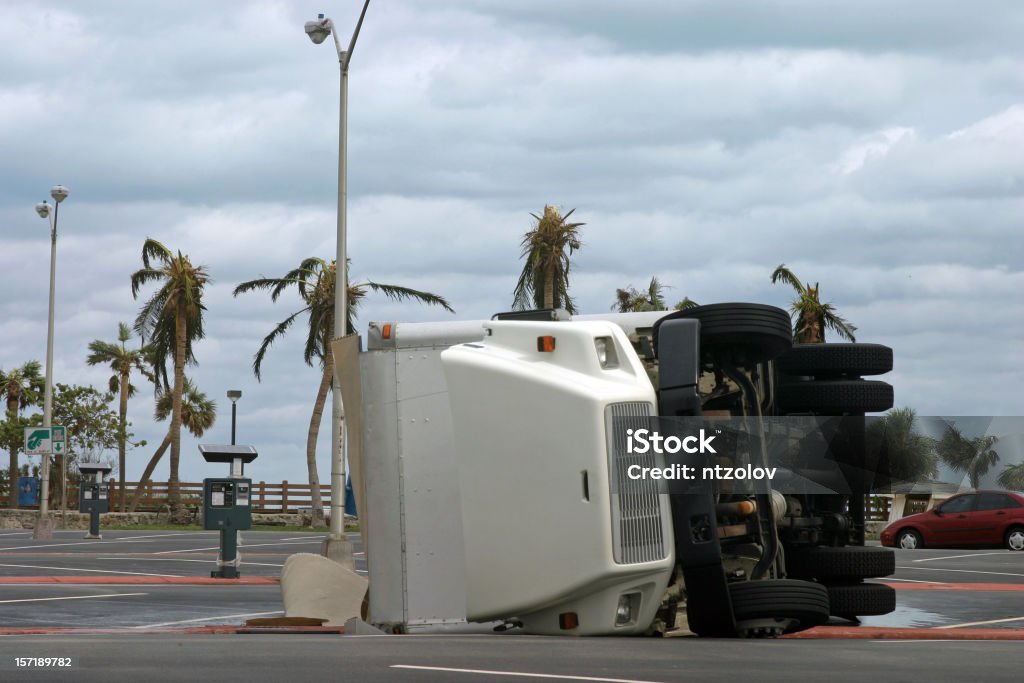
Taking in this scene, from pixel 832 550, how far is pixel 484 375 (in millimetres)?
3155

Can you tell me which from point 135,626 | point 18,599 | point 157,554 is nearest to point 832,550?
point 135,626

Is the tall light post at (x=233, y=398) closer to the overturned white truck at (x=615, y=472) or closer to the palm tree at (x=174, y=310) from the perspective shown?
the palm tree at (x=174, y=310)

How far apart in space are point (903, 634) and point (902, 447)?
2010 mm

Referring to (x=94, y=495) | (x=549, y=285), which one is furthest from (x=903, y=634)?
(x=94, y=495)

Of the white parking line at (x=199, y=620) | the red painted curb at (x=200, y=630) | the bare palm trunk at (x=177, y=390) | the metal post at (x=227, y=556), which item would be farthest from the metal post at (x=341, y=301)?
the bare palm trunk at (x=177, y=390)

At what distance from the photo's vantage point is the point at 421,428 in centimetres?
1023

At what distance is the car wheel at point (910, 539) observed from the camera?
2838 cm

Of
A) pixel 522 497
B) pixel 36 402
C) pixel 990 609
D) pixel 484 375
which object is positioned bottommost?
Result: pixel 990 609

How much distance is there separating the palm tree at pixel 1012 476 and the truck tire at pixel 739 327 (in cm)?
309

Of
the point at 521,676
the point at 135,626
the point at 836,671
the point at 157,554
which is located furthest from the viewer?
the point at 157,554

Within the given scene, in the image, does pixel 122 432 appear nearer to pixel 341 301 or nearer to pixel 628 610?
pixel 341 301

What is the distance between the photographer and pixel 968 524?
27.9 metres

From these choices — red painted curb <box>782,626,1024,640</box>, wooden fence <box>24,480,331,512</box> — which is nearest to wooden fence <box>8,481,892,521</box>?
wooden fence <box>24,480,331,512</box>

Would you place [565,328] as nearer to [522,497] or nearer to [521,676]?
[522,497]
